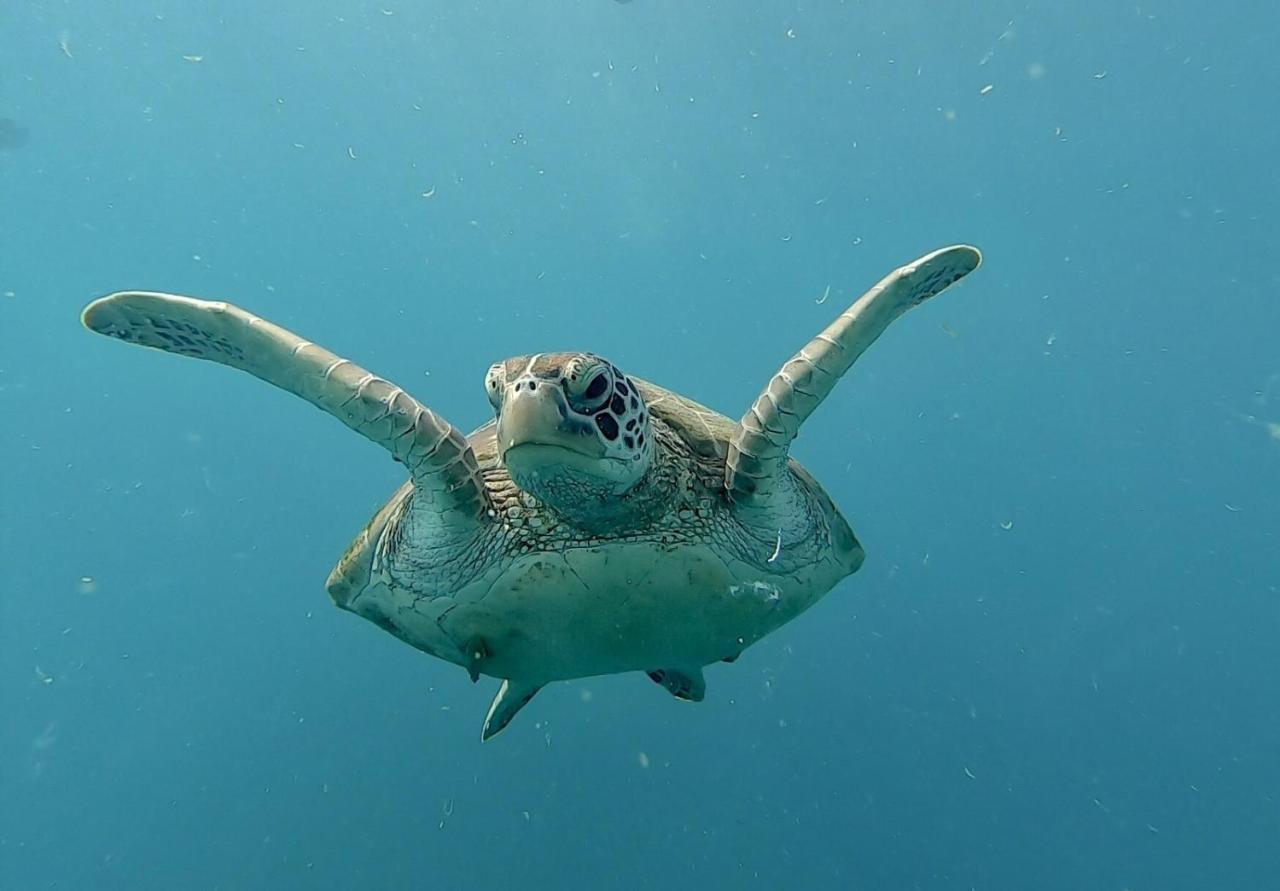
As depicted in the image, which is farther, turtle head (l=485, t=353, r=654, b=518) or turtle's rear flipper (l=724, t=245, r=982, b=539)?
turtle's rear flipper (l=724, t=245, r=982, b=539)

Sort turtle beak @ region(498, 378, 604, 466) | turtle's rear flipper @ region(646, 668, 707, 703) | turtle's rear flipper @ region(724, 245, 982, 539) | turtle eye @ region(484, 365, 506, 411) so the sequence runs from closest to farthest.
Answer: turtle beak @ region(498, 378, 604, 466), turtle eye @ region(484, 365, 506, 411), turtle's rear flipper @ region(724, 245, 982, 539), turtle's rear flipper @ region(646, 668, 707, 703)

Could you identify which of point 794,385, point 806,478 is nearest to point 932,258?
point 794,385

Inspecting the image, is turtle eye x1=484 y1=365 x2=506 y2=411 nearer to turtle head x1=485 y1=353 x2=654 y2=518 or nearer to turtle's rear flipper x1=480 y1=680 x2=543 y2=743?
turtle head x1=485 y1=353 x2=654 y2=518

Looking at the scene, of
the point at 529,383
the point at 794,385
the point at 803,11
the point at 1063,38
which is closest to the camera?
the point at 529,383

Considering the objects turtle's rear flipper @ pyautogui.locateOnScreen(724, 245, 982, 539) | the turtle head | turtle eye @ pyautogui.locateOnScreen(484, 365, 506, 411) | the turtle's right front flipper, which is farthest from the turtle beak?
turtle's rear flipper @ pyautogui.locateOnScreen(724, 245, 982, 539)

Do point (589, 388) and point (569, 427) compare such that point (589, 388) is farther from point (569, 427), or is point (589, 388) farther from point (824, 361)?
point (824, 361)

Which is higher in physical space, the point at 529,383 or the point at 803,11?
the point at 803,11

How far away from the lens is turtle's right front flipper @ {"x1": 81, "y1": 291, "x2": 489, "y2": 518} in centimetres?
234

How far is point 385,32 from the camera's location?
62.6 ft

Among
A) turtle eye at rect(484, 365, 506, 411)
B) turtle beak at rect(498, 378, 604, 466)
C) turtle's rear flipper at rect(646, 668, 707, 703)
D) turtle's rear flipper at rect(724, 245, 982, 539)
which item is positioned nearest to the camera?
turtle beak at rect(498, 378, 604, 466)

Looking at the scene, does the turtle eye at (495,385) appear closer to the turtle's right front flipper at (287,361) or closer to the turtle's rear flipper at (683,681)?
the turtle's right front flipper at (287,361)

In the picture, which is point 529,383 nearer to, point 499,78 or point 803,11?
point 803,11

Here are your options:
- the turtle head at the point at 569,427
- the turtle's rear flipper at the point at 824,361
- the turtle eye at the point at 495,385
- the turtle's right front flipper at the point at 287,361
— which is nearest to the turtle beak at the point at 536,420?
the turtle head at the point at 569,427

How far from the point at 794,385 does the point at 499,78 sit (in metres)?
19.9
